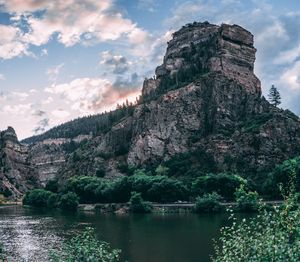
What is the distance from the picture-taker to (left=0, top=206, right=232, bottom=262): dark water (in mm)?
61022

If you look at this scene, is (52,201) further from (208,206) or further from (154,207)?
(208,206)

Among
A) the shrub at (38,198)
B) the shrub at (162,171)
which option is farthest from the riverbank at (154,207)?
the shrub at (162,171)

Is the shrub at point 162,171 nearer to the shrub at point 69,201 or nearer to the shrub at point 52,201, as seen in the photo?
the shrub at point 52,201

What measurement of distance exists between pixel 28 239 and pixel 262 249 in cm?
7150

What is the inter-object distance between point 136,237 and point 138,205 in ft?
187

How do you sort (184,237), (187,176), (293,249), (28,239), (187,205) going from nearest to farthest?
(293,249)
(184,237)
(28,239)
(187,205)
(187,176)

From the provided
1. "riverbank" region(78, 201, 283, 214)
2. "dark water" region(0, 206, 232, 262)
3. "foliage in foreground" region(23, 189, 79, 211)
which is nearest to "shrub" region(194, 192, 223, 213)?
"riverbank" region(78, 201, 283, 214)

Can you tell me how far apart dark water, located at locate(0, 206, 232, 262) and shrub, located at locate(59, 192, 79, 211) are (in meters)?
39.6

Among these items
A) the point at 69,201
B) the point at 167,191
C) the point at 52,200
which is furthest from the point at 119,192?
the point at 52,200

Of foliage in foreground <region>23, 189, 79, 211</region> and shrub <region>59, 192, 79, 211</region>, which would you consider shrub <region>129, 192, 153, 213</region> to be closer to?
shrub <region>59, 192, 79, 211</region>

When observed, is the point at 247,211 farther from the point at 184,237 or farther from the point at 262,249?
the point at 262,249

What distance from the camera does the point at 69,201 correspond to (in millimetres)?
154625

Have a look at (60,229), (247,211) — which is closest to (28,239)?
(60,229)

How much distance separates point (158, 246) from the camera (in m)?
67.7
